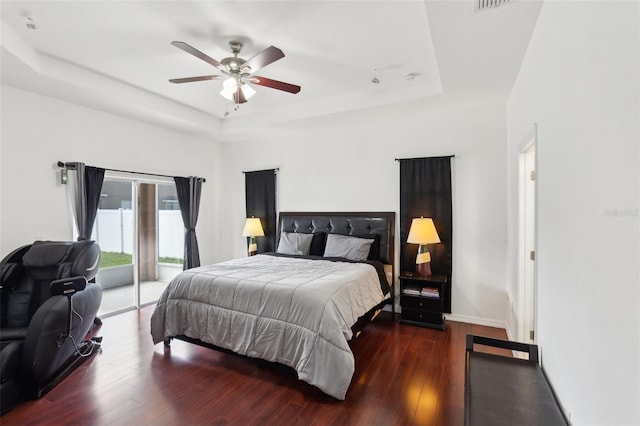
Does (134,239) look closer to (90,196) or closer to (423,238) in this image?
(90,196)

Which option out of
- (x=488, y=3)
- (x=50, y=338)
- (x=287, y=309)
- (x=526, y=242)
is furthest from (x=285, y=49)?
(x=50, y=338)

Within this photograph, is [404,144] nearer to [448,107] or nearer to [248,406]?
[448,107]

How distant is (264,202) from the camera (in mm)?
5445

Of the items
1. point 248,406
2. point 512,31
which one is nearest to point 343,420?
point 248,406

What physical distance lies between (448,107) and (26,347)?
15.9ft

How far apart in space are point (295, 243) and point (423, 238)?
1862 millimetres

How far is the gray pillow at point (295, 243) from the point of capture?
4.43 meters

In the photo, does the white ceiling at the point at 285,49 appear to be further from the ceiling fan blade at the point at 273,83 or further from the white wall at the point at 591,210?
the white wall at the point at 591,210

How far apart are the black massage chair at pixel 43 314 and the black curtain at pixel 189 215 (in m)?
2.13

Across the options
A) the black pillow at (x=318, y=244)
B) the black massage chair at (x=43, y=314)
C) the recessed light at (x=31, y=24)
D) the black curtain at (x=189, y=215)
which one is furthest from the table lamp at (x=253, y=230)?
the recessed light at (x=31, y=24)

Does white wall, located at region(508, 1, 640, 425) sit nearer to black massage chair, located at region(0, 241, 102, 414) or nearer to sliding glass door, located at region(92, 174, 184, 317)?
black massage chair, located at region(0, 241, 102, 414)

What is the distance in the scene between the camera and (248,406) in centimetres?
225

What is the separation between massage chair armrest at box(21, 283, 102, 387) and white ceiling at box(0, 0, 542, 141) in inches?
87.0

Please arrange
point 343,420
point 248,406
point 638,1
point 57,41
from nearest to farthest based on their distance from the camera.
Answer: point 638,1
point 343,420
point 248,406
point 57,41
